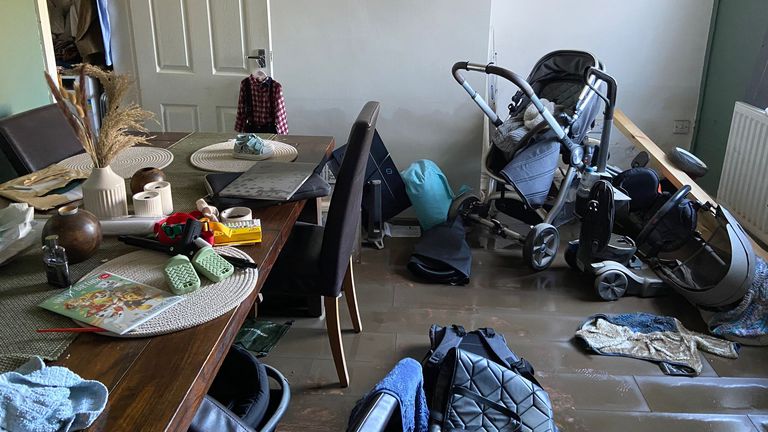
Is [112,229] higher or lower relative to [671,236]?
higher

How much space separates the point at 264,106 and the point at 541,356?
2.15 m

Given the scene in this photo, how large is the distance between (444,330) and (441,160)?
5.49 ft

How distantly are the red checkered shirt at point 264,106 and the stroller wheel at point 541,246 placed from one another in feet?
5.17

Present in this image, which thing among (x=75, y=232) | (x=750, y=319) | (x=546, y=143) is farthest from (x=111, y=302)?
(x=750, y=319)

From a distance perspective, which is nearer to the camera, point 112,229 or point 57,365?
point 57,365

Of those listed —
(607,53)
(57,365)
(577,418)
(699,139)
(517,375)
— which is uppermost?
(607,53)

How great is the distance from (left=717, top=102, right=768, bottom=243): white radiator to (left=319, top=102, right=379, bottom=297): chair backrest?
91.7 inches

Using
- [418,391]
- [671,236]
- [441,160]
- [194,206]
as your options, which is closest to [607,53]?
[441,160]

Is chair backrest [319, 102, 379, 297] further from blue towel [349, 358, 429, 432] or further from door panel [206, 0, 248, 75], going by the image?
door panel [206, 0, 248, 75]

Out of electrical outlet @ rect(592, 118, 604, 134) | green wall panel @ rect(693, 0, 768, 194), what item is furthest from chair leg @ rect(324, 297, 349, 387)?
green wall panel @ rect(693, 0, 768, 194)

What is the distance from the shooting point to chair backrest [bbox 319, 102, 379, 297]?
1864 millimetres

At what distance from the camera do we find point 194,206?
186cm

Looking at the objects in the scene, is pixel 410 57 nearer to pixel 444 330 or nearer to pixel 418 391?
pixel 444 330

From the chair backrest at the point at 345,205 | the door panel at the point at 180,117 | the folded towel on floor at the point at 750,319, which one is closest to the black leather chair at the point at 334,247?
the chair backrest at the point at 345,205
